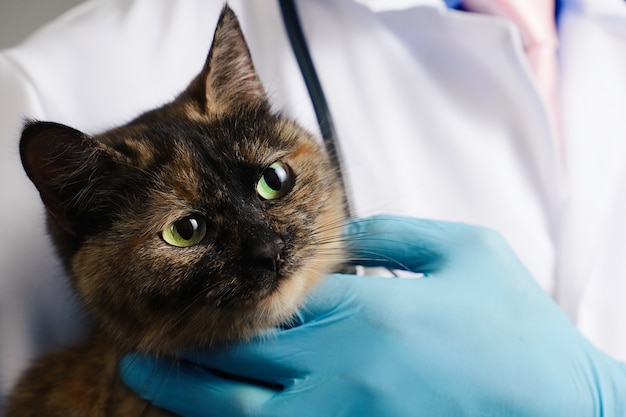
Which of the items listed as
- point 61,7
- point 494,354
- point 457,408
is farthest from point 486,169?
point 61,7

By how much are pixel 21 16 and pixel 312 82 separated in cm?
89

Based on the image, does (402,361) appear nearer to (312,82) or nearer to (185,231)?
(185,231)

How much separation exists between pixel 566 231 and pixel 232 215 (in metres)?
0.80

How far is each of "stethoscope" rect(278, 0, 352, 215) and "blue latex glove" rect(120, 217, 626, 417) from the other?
6.4 inches

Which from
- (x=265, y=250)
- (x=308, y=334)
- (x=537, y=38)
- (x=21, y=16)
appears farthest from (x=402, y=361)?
(x=21, y=16)

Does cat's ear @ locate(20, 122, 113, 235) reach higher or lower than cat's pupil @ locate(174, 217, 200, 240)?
higher

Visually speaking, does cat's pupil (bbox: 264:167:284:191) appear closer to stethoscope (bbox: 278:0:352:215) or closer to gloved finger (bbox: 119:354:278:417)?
stethoscope (bbox: 278:0:352:215)

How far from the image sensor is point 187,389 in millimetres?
860

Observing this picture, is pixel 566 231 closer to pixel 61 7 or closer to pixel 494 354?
pixel 494 354

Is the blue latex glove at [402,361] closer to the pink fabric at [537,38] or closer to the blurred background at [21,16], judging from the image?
the pink fabric at [537,38]

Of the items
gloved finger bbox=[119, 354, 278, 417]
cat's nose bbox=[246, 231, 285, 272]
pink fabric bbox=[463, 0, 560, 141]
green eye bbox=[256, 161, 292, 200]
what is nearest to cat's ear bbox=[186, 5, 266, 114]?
green eye bbox=[256, 161, 292, 200]

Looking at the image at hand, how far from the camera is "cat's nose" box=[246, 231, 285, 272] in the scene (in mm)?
717

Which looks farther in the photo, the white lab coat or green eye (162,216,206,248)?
the white lab coat

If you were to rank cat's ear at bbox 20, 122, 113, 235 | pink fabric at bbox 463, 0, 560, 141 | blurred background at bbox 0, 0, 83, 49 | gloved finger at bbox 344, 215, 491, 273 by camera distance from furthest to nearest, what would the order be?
1. blurred background at bbox 0, 0, 83, 49
2. pink fabric at bbox 463, 0, 560, 141
3. gloved finger at bbox 344, 215, 491, 273
4. cat's ear at bbox 20, 122, 113, 235
